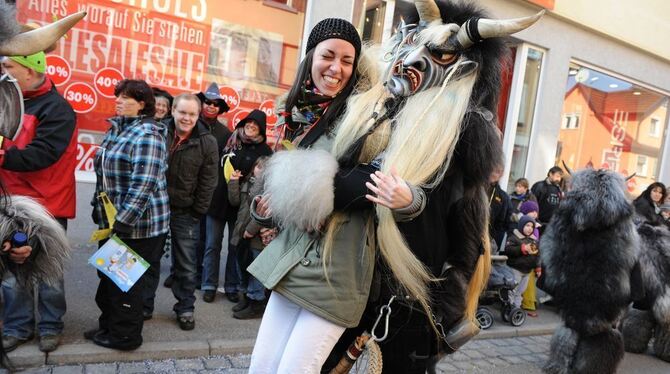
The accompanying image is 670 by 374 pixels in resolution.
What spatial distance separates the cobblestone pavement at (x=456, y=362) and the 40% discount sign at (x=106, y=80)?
12.3 feet

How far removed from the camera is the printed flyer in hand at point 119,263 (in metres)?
3.49

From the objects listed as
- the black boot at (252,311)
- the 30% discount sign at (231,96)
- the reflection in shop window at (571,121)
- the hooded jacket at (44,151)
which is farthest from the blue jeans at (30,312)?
the reflection in shop window at (571,121)

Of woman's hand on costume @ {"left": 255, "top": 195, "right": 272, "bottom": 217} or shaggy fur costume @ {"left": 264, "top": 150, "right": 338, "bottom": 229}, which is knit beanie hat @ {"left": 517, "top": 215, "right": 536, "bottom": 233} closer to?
woman's hand on costume @ {"left": 255, "top": 195, "right": 272, "bottom": 217}

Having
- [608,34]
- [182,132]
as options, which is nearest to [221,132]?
[182,132]

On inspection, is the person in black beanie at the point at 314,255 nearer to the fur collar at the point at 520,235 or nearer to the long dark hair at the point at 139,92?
the long dark hair at the point at 139,92

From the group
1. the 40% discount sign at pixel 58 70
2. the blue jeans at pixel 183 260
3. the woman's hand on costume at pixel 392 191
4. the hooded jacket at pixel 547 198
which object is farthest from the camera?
the hooded jacket at pixel 547 198

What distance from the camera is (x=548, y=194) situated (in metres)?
7.81

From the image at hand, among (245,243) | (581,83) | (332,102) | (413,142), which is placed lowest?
(245,243)

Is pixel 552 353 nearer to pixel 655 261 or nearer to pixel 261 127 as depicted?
pixel 655 261

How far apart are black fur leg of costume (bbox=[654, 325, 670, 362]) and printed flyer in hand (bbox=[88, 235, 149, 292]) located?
528 cm

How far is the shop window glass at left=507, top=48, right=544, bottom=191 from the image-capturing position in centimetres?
924

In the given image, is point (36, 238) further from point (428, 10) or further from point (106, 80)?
point (106, 80)

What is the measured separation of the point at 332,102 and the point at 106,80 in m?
5.03

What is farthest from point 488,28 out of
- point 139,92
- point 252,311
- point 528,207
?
point 528,207
